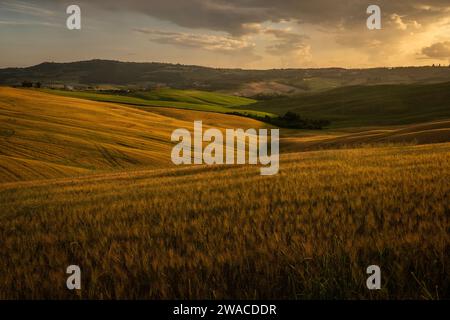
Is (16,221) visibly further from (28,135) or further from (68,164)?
(28,135)

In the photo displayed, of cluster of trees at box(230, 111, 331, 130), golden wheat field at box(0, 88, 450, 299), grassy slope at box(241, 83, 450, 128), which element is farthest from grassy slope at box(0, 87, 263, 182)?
grassy slope at box(241, 83, 450, 128)

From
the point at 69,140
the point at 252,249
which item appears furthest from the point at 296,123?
the point at 252,249

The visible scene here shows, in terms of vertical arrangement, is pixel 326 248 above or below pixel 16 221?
above

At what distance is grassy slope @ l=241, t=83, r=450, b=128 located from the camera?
101 m

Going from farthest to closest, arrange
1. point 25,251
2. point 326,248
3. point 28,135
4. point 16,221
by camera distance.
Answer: point 28,135
point 16,221
point 25,251
point 326,248

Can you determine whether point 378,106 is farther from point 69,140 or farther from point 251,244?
point 251,244

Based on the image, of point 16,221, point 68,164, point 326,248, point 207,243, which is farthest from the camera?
point 68,164

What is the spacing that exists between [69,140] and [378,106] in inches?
4157

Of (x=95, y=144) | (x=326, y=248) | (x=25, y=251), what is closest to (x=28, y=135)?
(x=95, y=144)

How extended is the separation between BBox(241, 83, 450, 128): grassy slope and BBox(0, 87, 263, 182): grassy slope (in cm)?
6054

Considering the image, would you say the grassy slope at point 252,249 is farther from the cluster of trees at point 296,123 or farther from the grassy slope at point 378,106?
the grassy slope at point 378,106

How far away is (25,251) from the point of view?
518 cm
